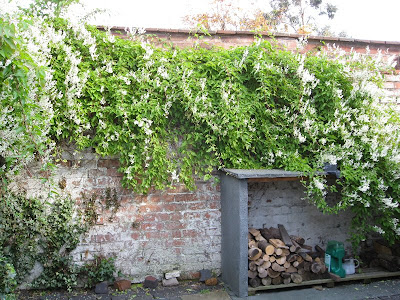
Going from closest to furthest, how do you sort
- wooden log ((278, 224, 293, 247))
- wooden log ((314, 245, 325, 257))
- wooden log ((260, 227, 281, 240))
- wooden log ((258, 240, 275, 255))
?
wooden log ((258, 240, 275, 255)) → wooden log ((278, 224, 293, 247)) → wooden log ((260, 227, 281, 240)) → wooden log ((314, 245, 325, 257))

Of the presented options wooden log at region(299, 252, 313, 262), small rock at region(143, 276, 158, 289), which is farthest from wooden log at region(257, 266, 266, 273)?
small rock at region(143, 276, 158, 289)

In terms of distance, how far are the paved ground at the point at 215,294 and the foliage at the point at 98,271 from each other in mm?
136

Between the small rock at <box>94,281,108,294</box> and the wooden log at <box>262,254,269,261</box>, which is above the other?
the wooden log at <box>262,254,269,261</box>

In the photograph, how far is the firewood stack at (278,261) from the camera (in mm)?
4258

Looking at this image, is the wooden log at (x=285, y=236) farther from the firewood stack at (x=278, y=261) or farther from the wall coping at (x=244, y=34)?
the wall coping at (x=244, y=34)

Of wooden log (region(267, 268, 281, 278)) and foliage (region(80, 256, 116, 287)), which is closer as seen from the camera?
foliage (region(80, 256, 116, 287))

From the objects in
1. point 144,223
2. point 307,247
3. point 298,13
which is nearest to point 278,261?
point 307,247

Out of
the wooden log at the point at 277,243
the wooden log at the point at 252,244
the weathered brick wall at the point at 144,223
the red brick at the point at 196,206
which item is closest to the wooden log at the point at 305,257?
the wooden log at the point at 277,243

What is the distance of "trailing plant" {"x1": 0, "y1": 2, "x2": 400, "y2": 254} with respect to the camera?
4039mm

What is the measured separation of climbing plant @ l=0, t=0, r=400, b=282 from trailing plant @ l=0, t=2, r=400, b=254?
1cm

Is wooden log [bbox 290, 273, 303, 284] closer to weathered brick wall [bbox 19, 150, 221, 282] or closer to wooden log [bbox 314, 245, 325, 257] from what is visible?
wooden log [bbox 314, 245, 325, 257]

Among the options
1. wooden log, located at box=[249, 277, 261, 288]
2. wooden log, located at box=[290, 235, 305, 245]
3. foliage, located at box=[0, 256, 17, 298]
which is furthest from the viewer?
wooden log, located at box=[290, 235, 305, 245]

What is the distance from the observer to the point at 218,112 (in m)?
4.32

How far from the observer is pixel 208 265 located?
182 inches
